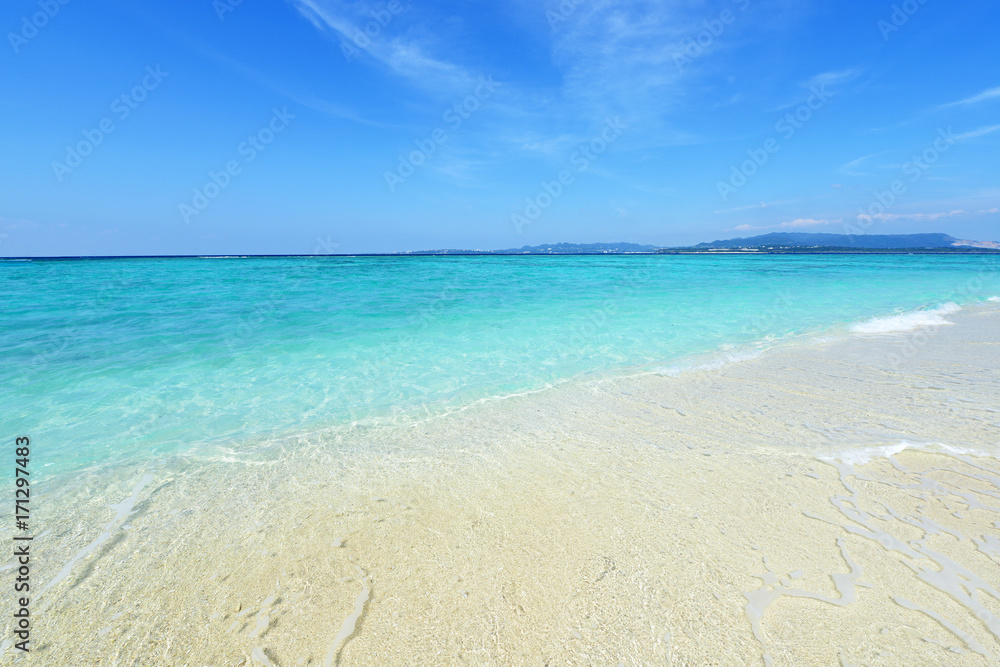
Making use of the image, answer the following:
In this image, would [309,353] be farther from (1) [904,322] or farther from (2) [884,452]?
(1) [904,322]

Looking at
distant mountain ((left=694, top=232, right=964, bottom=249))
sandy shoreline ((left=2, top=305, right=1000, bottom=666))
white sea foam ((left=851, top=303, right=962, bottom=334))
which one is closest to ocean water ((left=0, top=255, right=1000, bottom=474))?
white sea foam ((left=851, top=303, right=962, bottom=334))

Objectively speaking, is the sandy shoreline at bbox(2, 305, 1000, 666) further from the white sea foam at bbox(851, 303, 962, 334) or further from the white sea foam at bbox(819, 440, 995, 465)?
the white sea foam at bbox(851, 303, 962, 334)

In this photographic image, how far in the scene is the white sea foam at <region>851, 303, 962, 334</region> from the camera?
38.9ft

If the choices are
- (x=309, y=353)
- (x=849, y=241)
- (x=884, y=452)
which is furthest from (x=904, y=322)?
(x=849, y=241)

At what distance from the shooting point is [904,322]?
42.8 feet

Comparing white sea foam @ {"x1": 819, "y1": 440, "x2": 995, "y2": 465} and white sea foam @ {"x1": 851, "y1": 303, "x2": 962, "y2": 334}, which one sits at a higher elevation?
white sea foam @ {"x1": 819, "y1": 440, "x2": 995, "y2": 465}

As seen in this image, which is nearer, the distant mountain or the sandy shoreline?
the sandy shoreline

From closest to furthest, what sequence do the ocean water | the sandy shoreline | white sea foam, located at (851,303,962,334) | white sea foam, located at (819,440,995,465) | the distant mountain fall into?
1. the sandy shoreline
2. white sea foam, located at (819,440,995,465)
3. the ocean water
4. white sea foam, located at (851,303,962,334)
5. the distant mountain

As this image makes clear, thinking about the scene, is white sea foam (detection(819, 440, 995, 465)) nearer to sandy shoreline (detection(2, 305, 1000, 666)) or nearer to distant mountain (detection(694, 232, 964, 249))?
sandy shoreline (detection(2, 305, 1000, 666))

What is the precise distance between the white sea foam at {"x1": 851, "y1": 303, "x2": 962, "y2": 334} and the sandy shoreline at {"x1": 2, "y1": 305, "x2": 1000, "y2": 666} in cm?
779

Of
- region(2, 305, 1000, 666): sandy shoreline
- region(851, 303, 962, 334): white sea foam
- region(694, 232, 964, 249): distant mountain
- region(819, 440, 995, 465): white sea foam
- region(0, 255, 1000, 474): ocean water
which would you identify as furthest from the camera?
region(694, 232, 964, 249): distant mountain

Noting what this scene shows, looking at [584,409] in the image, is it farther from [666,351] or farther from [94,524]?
[94,524]

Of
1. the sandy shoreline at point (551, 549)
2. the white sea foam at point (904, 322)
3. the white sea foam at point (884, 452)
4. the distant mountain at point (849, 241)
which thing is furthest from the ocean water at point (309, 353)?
the distant mountain at point (849, 241)

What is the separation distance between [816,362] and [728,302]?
11262 mm
